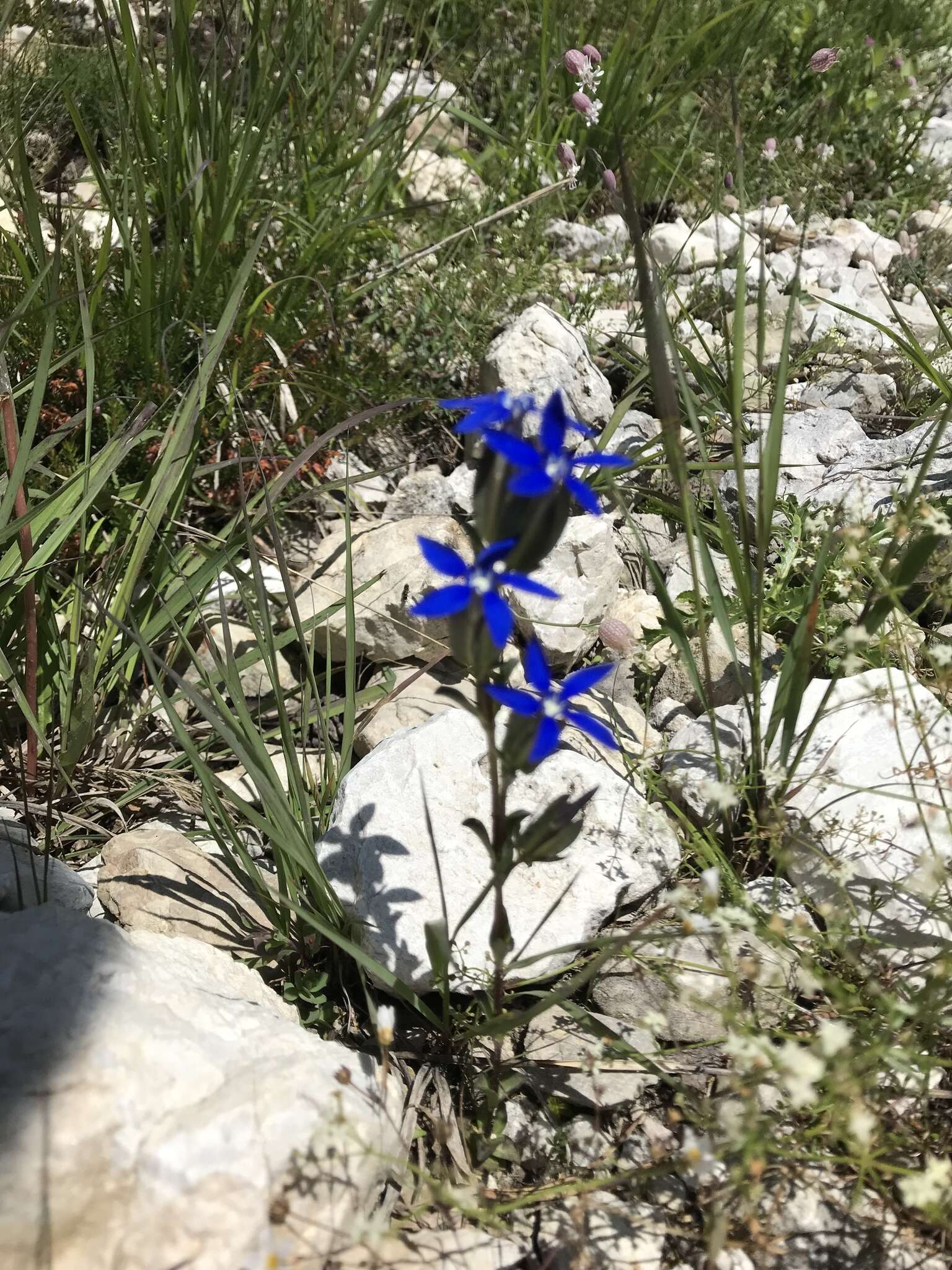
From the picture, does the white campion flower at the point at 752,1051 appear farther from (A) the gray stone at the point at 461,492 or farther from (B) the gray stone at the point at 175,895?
(A) the gray stone at the point at 461,492

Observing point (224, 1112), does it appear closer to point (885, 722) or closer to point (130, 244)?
point (885, 722)

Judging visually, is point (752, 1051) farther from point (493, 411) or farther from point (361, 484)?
point (361, 484)

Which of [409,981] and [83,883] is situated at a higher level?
[409,981]

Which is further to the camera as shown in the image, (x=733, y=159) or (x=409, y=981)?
(x=733, y=159)

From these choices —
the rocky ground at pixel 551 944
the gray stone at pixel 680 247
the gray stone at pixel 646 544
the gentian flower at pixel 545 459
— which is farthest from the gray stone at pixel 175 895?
the gray stone at pixel 680 247

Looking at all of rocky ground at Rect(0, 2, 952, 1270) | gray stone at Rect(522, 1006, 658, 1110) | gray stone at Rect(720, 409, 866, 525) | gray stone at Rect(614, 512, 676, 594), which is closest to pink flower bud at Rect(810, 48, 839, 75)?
rocky ground at Rect(0, 2, 952, 1270)

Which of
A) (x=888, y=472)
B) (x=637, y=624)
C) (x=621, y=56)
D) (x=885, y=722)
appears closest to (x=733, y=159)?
(x=621, y=56)
